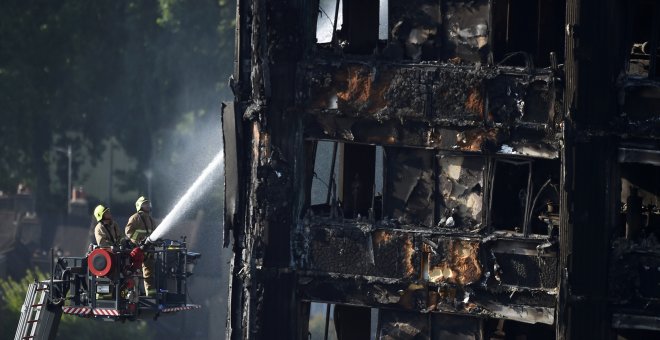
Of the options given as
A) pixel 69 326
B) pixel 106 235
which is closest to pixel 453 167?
pixel 106 235

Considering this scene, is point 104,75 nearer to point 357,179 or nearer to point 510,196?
point 357,179

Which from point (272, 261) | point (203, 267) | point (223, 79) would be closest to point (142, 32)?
point (223, 79)

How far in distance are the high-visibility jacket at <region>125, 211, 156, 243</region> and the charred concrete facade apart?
291 centimetres

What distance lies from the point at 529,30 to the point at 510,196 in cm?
215

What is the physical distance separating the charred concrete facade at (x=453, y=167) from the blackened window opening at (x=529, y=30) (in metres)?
0.02

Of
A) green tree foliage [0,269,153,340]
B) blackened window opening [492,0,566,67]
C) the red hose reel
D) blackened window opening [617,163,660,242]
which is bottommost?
green tree foliage [0,269,153,340]

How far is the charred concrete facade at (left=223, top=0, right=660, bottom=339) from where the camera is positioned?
59.3 ft

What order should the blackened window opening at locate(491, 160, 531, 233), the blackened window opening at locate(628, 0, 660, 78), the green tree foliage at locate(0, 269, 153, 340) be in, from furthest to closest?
the green tree foliage at locate(0, 269, 153, 340) < the blackened window opening at locate(491, 160, 531, 233) < the blackened window opening at locate(628, 0, 660, 78)

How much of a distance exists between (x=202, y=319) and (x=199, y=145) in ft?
46.6

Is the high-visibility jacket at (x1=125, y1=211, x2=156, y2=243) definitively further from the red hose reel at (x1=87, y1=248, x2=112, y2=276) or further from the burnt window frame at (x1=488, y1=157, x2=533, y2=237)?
the burnt window frame at (x1=488, y1=157, x2=533, y2=237)

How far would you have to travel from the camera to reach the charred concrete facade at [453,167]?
1808cm

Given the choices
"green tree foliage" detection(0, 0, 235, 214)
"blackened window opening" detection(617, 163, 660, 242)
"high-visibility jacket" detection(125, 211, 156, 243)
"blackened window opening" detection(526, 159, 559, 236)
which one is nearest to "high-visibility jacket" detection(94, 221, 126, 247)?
"high-visibility jacket" detection(125, 211, 156, 243)

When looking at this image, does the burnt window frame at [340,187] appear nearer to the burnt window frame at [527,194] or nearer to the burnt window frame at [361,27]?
the burnt window frame at [361,27]

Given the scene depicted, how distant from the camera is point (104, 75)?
2298 inches
